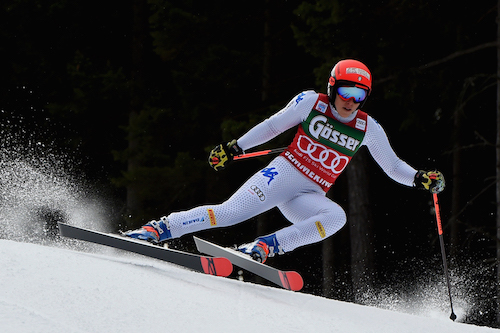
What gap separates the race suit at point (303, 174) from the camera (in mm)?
4375

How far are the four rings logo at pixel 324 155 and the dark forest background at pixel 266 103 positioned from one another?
18.5 ft

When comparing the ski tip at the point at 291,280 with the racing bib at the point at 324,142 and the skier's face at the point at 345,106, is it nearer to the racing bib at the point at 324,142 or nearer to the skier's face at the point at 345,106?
the racing bib at the point at 324,142

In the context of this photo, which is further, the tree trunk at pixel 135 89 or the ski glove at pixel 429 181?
the tree trunk at pixel 135 89

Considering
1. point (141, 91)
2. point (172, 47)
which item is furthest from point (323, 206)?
point (141, 91)

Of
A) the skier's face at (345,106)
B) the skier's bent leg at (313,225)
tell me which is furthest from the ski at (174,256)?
the skier's face at (345,106)

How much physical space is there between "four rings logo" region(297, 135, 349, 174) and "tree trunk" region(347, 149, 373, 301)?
258 inches

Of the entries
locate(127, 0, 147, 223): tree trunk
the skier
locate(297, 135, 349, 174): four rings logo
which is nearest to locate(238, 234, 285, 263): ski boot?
the skier

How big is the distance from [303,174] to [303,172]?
19 millimetres

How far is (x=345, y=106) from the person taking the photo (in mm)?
4375

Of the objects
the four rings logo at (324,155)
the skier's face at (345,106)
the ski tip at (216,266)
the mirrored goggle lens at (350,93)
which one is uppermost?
the mirrored goggle lens at (350,93)

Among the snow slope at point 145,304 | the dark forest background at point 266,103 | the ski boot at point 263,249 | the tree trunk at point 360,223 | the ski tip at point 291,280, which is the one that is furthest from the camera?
the tree trunk at point 360,223

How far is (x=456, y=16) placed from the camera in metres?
11.6

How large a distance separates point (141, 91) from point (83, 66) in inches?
65.2

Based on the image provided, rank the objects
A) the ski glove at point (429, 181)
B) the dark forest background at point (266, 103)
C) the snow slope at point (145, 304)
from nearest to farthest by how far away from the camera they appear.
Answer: the snow slope at point (145, 304)
the ski glove at point (429, 181)
the dark forest background at point (266, 103)
